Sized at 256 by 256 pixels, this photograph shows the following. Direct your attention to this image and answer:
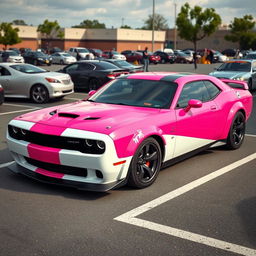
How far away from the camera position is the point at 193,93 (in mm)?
6711

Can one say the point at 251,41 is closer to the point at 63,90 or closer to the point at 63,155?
the point at 63,90

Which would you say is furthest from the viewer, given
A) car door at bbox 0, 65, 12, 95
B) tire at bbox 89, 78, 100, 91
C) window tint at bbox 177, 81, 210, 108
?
tire at bbox 89, 78, 100, 91

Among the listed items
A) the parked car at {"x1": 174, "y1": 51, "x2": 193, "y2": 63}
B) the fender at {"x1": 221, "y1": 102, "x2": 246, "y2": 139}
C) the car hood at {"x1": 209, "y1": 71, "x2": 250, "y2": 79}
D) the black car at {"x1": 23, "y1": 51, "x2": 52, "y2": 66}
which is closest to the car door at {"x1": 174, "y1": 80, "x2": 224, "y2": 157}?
the fender at {"x1": 221, "y1": 102, "x2": 246, "y2": 139}

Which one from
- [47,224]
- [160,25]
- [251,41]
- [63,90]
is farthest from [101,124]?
[160,25]

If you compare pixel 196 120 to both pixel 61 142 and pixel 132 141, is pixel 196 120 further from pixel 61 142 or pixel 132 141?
pixel 61 142

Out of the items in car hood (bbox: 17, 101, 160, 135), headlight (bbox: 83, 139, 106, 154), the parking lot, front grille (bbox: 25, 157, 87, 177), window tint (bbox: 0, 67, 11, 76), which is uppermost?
window tint (bbox: 0, 67, 11, 76)

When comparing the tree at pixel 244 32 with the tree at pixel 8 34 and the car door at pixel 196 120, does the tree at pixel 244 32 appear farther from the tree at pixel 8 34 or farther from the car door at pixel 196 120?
the car door at pixel 196 120

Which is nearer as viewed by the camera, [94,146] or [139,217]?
[139,217]

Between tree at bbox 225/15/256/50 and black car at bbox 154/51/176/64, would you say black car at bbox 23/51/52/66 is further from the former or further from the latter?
tree at bbox 225/15/256/50

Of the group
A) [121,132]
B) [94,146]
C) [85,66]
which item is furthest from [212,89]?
[85,66]

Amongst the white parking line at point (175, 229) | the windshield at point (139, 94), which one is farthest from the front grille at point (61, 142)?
the windshield at point (139, 94)

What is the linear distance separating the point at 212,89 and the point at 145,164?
2391 mm

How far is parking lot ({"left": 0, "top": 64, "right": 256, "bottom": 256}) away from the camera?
3.89m

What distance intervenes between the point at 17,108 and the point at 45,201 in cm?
883
